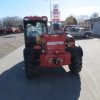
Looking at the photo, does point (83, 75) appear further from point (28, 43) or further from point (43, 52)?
point (28, 43)

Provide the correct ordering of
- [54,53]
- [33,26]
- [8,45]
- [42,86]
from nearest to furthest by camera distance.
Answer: [42,86] < [54,53] < [33,26] < [8,45]

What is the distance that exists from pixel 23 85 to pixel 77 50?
2.78m

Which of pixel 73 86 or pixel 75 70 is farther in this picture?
pixel 75 70

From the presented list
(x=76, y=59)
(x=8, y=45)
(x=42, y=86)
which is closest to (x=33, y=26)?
(x=76, y=59)

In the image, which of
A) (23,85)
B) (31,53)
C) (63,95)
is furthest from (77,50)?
(63,95)

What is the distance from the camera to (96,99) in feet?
27.2

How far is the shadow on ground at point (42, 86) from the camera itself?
9016 mm

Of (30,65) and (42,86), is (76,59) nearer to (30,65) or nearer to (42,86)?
(30,65)

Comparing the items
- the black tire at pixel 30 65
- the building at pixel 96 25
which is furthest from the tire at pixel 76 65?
the building at pixel 96 25

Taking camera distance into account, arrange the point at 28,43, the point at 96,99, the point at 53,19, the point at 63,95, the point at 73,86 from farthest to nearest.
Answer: the point at 53,19
the point at 28,43
the point at 73,86
the point at 63,95
the point at 96,99

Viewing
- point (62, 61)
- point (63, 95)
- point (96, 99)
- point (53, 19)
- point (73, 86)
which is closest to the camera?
point (96, 99)

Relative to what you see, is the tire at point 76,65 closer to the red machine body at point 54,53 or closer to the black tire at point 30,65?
the red machine body at point 54,53

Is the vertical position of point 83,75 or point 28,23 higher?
point 28,23

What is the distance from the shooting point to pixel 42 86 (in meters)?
10.4
